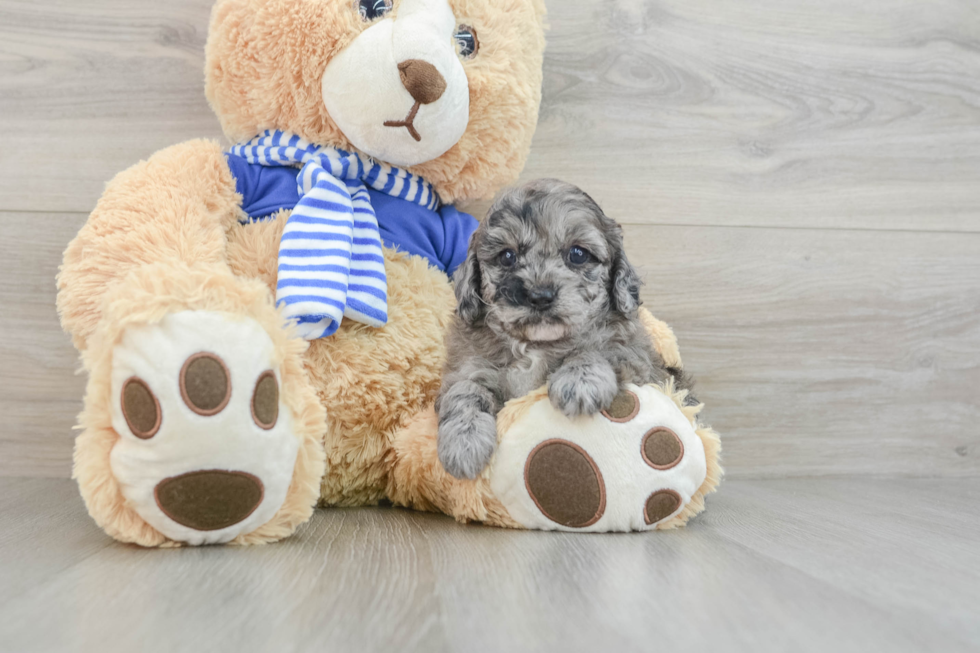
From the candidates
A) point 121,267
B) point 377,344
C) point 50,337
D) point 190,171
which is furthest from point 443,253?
point 50,337

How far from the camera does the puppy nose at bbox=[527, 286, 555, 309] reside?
132 centimetres

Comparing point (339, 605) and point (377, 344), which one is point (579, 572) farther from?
point (377, 344)

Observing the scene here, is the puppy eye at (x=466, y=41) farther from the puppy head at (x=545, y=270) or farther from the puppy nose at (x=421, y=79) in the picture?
the puppy head at (x=545, y=270)

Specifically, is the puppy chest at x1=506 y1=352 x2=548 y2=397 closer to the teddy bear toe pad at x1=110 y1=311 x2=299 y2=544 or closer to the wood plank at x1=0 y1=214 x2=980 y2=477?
the teddy bear toe pad at x1=110 y1=311 x2=299 y2=544

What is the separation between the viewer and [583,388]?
4.13 feet

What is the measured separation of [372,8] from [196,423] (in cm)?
95

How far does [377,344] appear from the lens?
4.89 feet

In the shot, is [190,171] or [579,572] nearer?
[579,572]

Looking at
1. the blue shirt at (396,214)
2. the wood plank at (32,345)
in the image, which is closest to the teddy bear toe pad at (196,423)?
the blue shirt at (396,214)

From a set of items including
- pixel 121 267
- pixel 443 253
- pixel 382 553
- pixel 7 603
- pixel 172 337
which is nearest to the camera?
pixel 7 603

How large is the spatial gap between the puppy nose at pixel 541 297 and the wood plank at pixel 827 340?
0.83 metres

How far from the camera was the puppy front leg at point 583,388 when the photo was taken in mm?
1252

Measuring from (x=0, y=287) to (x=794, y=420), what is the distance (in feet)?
7.52

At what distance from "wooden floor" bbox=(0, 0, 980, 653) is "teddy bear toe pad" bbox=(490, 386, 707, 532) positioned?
0.15 feet
